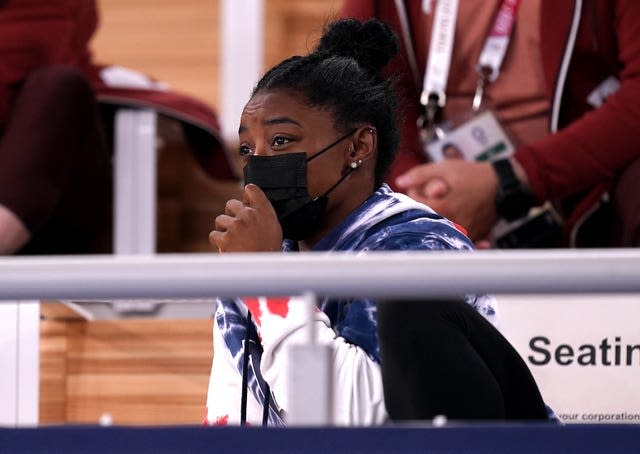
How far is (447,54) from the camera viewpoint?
2.08 meters

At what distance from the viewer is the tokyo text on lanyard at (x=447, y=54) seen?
6.80 feet

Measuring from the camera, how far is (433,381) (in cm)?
109

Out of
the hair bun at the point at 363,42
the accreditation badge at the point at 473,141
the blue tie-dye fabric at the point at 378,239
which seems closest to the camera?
the blue tie-dye fabric at the point at 378,239

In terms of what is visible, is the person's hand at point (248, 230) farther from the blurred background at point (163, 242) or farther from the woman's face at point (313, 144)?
the blurred background at point (163, 242)

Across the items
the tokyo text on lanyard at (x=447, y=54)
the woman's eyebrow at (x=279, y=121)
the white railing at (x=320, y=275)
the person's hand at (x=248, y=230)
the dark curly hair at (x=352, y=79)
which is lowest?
the white railing at (x=320, y=275)

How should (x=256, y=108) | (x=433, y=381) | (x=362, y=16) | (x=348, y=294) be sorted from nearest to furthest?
(x=348, y=294), (x=433, y=381), (x=256, y=108), (x=362, y=16)

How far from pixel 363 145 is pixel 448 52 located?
0.70m

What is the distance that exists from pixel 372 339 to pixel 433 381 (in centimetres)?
11

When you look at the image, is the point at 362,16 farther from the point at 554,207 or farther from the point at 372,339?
the point at 372,339

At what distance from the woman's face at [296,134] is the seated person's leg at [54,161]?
32.7 inches

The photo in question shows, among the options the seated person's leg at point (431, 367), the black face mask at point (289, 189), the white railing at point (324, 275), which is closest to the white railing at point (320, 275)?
the white railing at point (324, 275)

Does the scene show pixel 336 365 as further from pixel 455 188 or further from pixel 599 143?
pixel 599 143

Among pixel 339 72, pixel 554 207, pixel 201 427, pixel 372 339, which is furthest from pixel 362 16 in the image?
pixel 201 427

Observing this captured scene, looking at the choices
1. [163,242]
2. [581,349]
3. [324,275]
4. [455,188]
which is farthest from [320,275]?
[163,242]
